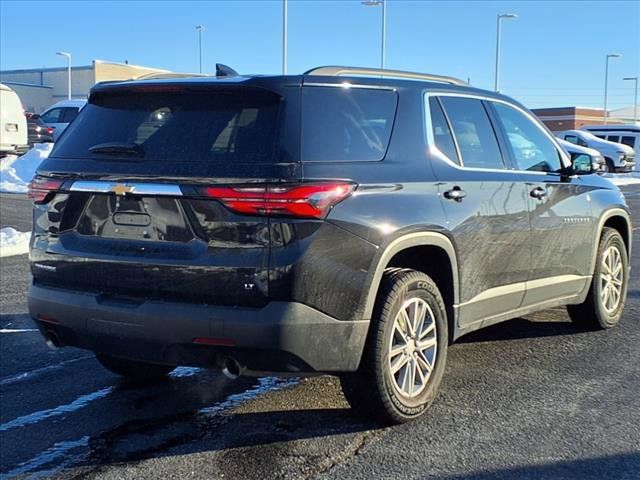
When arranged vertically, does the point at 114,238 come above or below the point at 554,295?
above

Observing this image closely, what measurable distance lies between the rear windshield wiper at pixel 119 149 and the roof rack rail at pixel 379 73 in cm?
96

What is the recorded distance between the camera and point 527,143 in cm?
551

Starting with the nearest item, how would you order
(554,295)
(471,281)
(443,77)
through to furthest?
1. (471,281)
2. (443,77)
3. (554,295)

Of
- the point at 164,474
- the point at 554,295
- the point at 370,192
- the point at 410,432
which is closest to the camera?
the point at 164,474

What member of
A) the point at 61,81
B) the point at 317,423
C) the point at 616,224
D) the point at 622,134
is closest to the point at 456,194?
the point at 317,423

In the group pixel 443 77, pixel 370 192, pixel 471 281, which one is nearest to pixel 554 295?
pixel 471 281

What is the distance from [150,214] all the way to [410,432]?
1.81 metres

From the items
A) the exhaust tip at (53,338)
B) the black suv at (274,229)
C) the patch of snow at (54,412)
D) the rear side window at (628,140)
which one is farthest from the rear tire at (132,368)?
the rear side window at (628,140)

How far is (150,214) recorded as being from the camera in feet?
12.2

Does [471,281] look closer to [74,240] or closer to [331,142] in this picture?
[331,142]

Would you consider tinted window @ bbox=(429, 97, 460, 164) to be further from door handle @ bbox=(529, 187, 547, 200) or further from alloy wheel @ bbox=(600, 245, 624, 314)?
alloy wheel @ bbox=(600, 245, 624, 314)

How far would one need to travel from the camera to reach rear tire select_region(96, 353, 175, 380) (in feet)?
15.9

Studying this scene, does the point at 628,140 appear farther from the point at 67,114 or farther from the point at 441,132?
the point at 441,132

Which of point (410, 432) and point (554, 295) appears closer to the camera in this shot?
point (410, 432)
